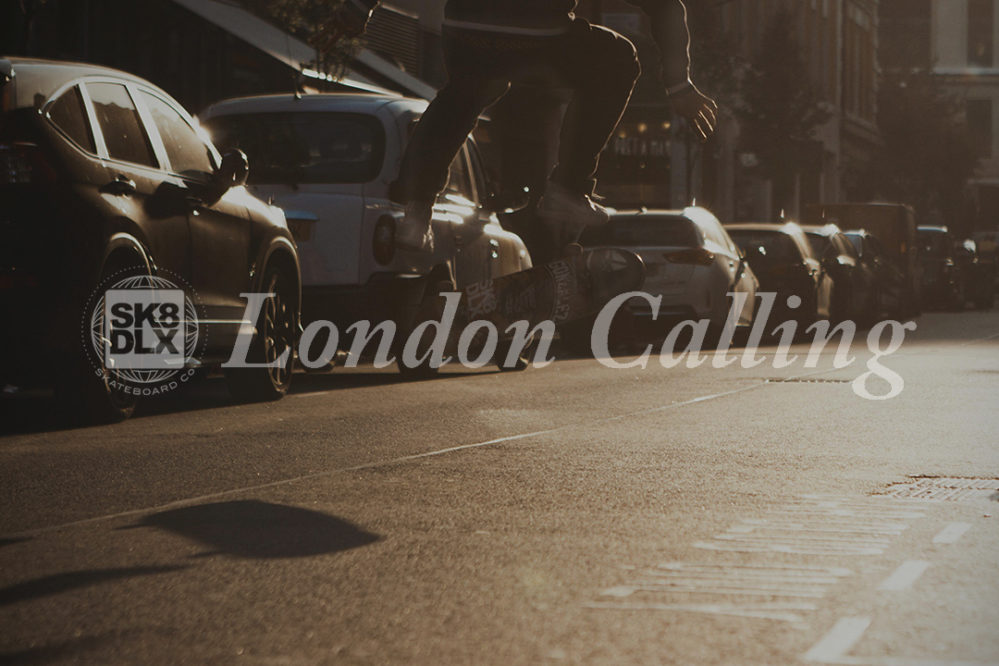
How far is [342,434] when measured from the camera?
9.70m

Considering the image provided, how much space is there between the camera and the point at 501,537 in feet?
20.3

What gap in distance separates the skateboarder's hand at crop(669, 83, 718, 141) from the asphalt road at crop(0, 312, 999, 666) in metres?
1.45

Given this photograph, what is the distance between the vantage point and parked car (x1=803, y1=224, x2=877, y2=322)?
27.1 m

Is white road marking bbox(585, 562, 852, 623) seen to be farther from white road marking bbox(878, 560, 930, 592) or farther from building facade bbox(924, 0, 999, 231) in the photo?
building facade bbox(924, 0, 999, 231)

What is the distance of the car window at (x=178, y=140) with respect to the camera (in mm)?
10914

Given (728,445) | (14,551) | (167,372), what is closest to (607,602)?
(14,551)

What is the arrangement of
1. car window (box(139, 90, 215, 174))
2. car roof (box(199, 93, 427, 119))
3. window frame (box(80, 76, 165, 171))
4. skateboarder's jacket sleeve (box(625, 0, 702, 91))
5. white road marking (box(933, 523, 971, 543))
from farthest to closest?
1. car roof (box(199, 93, 427, 119))
2. car window (box(139, 90, 215, 174))
3. window frame (box(80, 76, 165, 171))
4. skateboarder's jacket sleeve (box(625, 0, 702, 91))
5. white road marking (box(933, 523, 971, 543))

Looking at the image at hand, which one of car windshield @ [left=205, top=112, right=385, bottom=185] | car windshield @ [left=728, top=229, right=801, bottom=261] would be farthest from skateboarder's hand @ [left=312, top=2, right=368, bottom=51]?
car windshield @ [left=728, top=229, right=801, bottom=261]

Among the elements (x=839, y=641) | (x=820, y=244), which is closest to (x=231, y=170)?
(x=839, y=641)

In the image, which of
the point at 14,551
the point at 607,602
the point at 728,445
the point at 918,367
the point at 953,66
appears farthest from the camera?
the point at 953,66

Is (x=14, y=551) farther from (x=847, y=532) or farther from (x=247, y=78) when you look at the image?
(x=247, y=78)

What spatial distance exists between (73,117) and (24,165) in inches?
24.0

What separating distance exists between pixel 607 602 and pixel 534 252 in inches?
131

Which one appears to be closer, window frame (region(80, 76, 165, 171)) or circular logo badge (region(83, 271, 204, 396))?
circular logo badge (region(83, 271, 204, 396))
